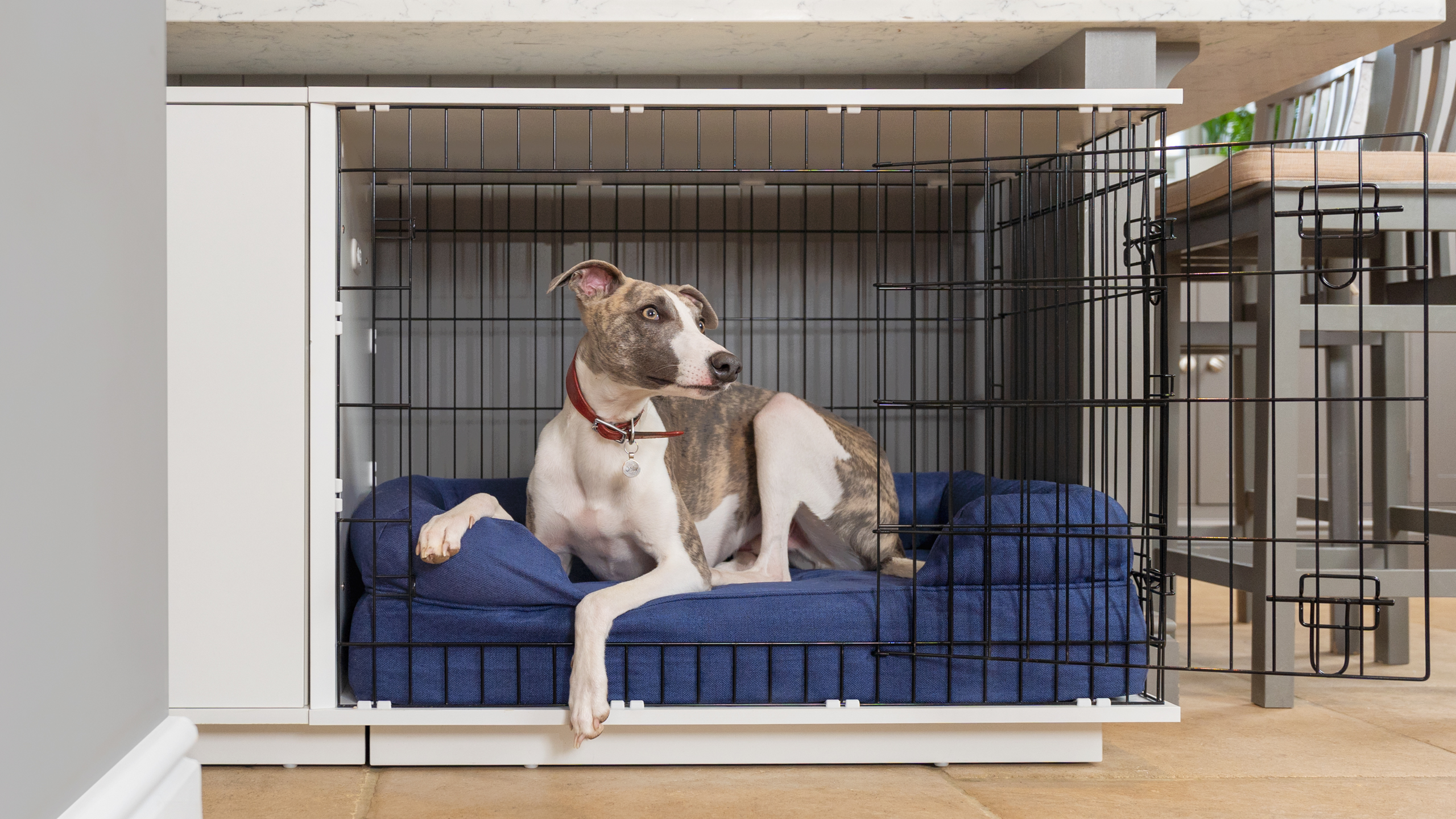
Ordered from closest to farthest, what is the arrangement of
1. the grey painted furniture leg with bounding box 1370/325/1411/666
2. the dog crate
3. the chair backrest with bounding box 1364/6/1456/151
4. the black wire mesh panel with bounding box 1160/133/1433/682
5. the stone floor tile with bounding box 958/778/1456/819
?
the stone floor tile with bounding box 958/778/1456/819
the dog crate
the black wire mesh panel with bounding box 1160/133/1433/682
the chair backrest with bounding box 1364/6/1456/151
the grey painted furniture leg with bounding box 1370/325/1411/666

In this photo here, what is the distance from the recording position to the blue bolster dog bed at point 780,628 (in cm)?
193

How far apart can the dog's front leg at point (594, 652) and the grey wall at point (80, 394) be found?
1065mm

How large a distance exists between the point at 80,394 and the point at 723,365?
4.58 feet

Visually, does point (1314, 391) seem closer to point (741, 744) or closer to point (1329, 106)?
point (1329, 106)

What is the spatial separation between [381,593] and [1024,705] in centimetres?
130

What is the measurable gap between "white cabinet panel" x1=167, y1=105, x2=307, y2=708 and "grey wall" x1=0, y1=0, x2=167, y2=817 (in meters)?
1.12

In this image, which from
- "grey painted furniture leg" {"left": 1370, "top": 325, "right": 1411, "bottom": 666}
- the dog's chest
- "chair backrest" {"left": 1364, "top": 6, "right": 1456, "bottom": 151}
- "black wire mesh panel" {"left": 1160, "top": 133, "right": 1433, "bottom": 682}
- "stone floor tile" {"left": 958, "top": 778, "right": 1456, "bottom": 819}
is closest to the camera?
"stone floor tile" {"left": 958, "top": 778, "right": 1456, "bottom": 819}

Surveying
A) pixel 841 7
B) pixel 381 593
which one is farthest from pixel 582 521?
pixel 841 7

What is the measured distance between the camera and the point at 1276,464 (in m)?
2.27

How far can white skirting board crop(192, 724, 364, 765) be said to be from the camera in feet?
6.41

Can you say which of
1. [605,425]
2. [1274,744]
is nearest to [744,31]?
[605,425]

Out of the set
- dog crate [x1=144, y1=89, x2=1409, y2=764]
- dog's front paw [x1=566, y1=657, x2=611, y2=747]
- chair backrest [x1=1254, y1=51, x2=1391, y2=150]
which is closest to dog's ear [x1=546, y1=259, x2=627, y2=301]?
dog crate [x1=144, y1=89, x2=1409, y2=764]

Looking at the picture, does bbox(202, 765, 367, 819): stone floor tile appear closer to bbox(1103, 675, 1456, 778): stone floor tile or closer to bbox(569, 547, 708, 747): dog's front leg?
bbox(569, 547, 708, 747): dog's front leg

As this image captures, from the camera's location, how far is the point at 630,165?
2744 millimetres
